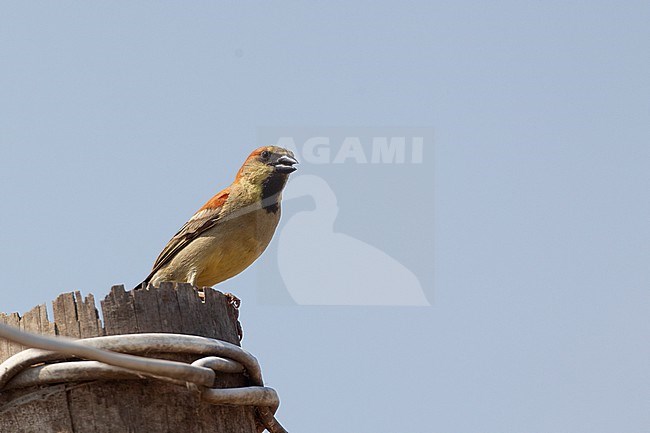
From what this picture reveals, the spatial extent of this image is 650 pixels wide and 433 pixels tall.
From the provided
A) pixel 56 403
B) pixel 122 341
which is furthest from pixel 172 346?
pixel 56 403

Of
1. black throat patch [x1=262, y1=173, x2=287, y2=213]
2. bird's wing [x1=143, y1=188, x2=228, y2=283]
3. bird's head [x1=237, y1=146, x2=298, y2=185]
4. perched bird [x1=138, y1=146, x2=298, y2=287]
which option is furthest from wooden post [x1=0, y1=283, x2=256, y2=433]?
bird's head [x1=237, y1=146, x2=298, y2=185]

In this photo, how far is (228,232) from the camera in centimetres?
676

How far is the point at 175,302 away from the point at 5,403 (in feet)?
1.86

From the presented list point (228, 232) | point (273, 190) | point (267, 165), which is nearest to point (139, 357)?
Answer: point (228, 232)

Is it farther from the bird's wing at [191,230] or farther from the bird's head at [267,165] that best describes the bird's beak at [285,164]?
the bird's wing at [191,230]

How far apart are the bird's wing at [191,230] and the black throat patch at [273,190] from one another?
1.07ft

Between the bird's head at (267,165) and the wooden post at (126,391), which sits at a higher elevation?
the bird's head at (267,165)

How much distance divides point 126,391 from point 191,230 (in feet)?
13.9

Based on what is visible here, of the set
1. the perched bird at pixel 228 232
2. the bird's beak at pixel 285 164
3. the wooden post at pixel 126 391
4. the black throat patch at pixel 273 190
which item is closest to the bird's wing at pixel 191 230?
the perched bird at pixel 228 232

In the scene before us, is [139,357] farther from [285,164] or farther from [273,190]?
[285,164]

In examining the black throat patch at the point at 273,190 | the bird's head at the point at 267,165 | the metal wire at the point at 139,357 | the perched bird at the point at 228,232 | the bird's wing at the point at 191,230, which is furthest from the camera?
the bird's head at the point at 267,165

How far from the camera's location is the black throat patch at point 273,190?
7180 millimetres

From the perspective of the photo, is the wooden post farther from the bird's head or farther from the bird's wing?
the bird's head

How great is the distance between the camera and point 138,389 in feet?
8.92
